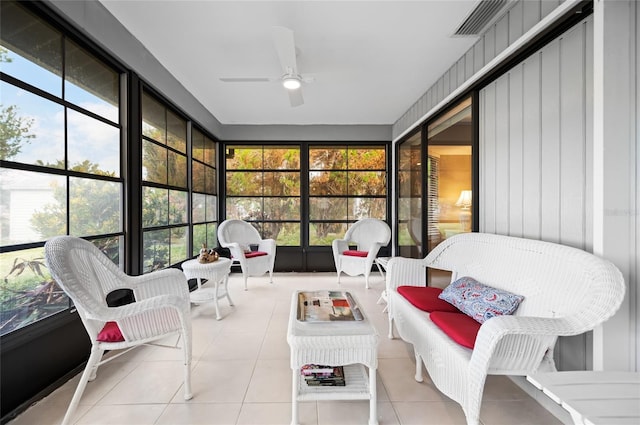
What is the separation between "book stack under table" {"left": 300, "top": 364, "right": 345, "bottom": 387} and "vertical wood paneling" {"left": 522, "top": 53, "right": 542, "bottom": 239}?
5.19 ft

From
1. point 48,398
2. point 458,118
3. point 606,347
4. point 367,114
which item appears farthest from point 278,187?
point 606,347

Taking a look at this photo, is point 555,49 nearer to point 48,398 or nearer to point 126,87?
point 126,87

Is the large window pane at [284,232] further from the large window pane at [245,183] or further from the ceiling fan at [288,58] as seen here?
the ceiling fan at [288,58]

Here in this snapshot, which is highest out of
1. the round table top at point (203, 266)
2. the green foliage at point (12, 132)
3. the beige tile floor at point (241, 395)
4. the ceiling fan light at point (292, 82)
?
the ceiling fan light at point (292, 82)

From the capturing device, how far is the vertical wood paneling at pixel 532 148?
1.94 metres

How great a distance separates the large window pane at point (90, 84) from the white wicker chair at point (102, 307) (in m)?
1.16

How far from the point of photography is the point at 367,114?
4758 millimetres

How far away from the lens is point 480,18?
88.7 inches

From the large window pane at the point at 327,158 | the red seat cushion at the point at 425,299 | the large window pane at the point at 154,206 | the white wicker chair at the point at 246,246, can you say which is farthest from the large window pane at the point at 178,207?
the red seat cushion at the point at 425,299

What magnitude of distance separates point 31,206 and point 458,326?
8.79 ft

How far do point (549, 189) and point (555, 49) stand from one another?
2.82 feet

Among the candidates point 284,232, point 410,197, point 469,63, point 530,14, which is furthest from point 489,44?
point 284,232

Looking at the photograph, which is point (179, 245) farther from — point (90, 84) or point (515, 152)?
point (515, 152)

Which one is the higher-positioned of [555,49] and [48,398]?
[555,49]
